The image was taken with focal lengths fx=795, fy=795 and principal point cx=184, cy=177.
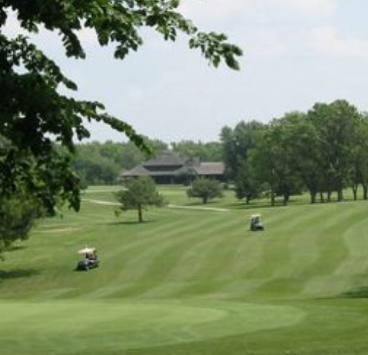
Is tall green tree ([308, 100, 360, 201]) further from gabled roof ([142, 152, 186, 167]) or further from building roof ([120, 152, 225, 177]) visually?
gabled roof ([142, 152, 186, 167])

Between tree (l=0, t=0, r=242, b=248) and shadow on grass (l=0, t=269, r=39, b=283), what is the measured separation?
139ft

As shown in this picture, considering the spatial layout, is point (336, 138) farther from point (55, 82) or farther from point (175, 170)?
point (55, 82)

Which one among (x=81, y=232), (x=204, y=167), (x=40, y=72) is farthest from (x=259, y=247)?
(x=204, y=167)

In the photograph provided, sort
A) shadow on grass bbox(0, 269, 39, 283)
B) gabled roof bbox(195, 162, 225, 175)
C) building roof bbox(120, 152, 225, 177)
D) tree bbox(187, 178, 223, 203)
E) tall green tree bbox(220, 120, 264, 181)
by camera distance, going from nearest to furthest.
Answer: shadow on grass bbox(0, 269, 39, 283)
tree bbox(187, 178, 223, 203)
tall green tree bbox(220, 120, 264, 181)
building roof bbox(120, 152, 225, 177)
gabled roof bbox(195, 162, 225, 175)

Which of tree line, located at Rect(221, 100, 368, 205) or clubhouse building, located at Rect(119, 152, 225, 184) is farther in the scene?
clubhouse building, located at Rect(119, 152, 225, 184)

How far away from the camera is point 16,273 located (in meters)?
52.7

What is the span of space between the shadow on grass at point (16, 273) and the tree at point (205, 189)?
72.0 meters

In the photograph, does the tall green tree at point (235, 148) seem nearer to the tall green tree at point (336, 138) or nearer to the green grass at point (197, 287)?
the tall green tree at point (336, 138)

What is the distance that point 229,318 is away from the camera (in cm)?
2089

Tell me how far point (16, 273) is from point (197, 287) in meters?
15.1

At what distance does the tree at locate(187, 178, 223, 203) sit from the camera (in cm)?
12575

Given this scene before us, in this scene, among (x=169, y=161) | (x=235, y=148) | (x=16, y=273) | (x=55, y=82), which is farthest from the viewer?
(x=169, y=161)

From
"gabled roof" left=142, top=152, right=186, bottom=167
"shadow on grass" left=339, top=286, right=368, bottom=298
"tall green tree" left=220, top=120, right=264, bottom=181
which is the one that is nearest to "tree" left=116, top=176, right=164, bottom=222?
"shadow on grass" left=339, top=286, right=368, bottom=298

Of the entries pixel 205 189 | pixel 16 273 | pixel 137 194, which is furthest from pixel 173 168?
pixel 16 273
